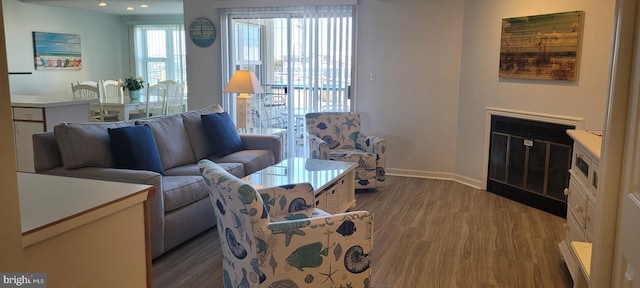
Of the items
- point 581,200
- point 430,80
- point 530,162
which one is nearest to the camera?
point 581,200

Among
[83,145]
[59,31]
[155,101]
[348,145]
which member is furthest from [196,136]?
[59,31]

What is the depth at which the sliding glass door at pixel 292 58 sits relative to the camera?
6.21 m

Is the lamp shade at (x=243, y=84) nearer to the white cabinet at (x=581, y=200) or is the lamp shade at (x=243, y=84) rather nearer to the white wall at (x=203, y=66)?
the white wall at (x=203, y=66)

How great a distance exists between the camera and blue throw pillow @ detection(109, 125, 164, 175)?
3.58m

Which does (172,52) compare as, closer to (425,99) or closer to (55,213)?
(425,99)

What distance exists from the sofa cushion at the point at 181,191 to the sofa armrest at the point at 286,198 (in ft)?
2.94

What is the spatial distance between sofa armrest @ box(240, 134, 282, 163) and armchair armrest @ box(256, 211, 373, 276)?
107 inches

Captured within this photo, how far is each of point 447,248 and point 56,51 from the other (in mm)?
8342

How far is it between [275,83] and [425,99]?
2062 millimetres

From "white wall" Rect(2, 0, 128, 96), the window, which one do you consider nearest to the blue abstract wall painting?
"white wall" Rect(2, 0, 128, 96)

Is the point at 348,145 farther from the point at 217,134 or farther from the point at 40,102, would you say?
the point at 40,102

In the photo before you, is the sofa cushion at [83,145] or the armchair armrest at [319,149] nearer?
the sofa cushion at [83,145]

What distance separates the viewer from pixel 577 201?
119 inches

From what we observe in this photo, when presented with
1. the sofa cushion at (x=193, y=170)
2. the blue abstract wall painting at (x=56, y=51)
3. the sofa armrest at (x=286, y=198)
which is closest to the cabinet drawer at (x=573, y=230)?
the sofa armrest at (x=286, y=198)
